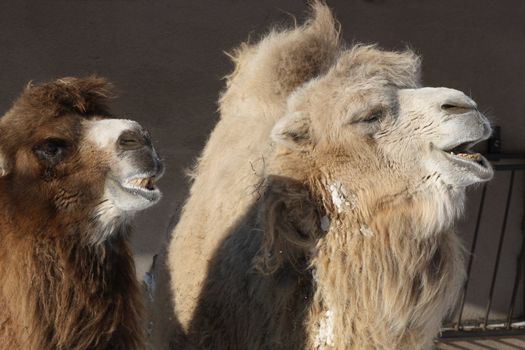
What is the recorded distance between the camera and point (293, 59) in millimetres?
4648

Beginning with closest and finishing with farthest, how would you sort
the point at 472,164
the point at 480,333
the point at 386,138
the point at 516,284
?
the point at 472,164 → the point at 386,138 → the point at 480,333 → the point at 516,284

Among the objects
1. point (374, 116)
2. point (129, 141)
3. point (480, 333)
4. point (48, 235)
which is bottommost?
point (48, 235)

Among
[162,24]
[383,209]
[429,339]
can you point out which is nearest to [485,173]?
[383,209]

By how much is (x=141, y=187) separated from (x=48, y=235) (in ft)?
1.26

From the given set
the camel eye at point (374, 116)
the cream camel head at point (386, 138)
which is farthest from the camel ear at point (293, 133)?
the camel eye at point (374, 116)

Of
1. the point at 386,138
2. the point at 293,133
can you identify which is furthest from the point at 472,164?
the point at 293,133

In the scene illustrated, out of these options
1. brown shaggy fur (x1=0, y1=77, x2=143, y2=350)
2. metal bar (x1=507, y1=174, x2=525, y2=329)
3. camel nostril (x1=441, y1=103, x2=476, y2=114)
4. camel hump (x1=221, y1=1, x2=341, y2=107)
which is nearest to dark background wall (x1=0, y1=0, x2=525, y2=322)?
metal bar (x1=507, y1=174, x2=525, y2=329)

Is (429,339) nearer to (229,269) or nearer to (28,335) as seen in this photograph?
(229,269)

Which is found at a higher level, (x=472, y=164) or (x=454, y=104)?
(x=454, y=104)

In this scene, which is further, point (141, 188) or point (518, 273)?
point (518, 273)

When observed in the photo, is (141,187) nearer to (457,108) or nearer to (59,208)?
(59,208)

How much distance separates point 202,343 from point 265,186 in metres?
0.77

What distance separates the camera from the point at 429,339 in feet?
11.6

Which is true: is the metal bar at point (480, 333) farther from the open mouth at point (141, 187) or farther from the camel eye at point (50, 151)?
the camel eye at point (50, 151)
